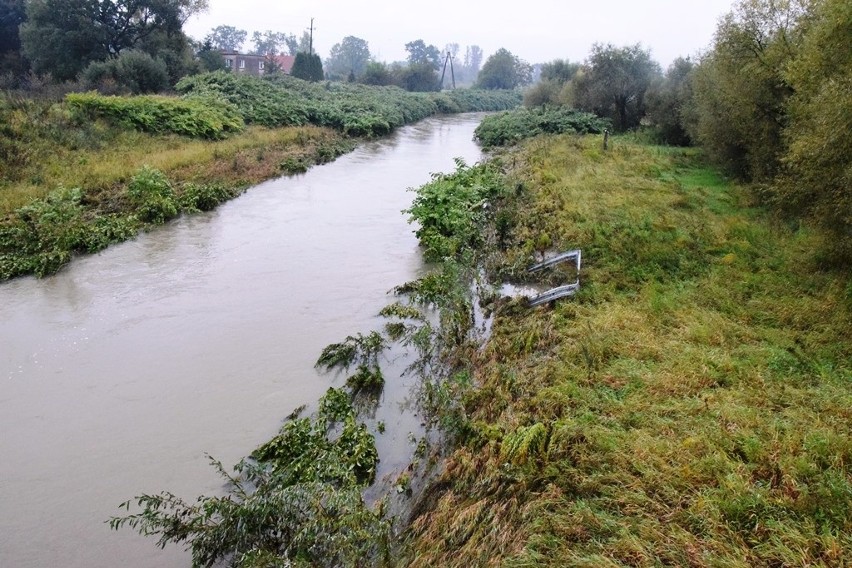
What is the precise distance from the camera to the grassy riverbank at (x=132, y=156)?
12422 mm

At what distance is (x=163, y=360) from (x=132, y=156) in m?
13.2

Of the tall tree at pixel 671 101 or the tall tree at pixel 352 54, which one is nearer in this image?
the tall tree at pixel 671 101

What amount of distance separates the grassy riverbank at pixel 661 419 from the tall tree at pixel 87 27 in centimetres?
3257

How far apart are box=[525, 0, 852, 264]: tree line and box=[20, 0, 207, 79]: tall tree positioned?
31.0 metres

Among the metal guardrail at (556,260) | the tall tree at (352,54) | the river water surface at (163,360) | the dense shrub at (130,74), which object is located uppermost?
the tall tree at (352,54)

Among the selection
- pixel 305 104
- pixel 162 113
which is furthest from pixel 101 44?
pixel 162 113

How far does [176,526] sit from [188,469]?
1464mm

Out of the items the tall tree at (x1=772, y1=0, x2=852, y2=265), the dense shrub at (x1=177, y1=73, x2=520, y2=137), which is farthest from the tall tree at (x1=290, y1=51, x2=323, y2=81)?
the tall tree at (x1=772, y1=0, x2=852, y2=265)

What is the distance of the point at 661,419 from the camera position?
5.86m

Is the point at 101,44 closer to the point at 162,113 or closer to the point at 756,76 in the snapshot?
the point at 162,113

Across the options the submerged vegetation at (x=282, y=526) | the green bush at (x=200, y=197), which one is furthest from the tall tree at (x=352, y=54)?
the submerged vegetation at (x=282, y=526)

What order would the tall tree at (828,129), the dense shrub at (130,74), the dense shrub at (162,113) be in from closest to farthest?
the tall tree at (828,129)
the dense shrub at (162,113)
the dense shrub at (130,74)

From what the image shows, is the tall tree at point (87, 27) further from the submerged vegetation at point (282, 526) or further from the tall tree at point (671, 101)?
the submerged vegetation at point (282, 526)

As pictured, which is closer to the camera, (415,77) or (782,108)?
(782,108)
